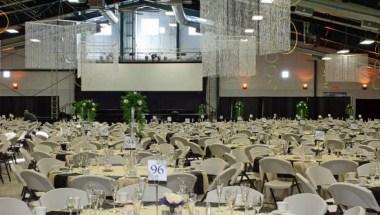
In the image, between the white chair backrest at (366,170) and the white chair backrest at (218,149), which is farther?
the white chair backrest at (218,149)

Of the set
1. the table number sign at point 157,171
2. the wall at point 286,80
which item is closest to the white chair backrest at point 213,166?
the table number sign at point 157,171

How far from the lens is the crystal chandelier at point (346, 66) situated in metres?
23.2

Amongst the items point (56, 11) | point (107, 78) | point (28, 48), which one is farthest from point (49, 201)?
point (107, 78)

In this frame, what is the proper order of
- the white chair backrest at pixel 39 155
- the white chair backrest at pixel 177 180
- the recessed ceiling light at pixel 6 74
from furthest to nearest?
the recessed ceiling light at pixel 6 74, the white chair backrest at pixel 39 155, the white chair backrest at pixel 177 180

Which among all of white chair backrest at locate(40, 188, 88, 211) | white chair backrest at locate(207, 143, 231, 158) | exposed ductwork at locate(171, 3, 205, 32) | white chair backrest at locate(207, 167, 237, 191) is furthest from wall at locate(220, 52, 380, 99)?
white chair backrest at locate(40, 188, 88, 211)

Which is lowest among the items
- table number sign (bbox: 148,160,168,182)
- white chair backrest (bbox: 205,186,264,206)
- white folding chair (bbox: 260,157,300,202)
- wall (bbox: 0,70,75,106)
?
white folding chair (bbox: 260,157,300,202)

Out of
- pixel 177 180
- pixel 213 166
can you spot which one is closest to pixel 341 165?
pixel 213 166

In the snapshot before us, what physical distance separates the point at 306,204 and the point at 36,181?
12.0ft

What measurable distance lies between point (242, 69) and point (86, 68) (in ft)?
21.8

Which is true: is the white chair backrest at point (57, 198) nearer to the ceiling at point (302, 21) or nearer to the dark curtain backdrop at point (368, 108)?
the ceiling at point (302, 21)

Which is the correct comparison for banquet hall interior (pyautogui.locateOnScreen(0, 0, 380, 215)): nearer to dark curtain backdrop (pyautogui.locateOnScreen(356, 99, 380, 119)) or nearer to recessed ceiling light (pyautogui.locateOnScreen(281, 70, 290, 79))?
dark curtain backdrop (pyautogui.locateOnScreen(356, 99, 380, 119))

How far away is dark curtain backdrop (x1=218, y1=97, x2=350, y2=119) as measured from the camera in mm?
33969

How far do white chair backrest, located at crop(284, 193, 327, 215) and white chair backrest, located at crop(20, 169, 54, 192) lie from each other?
131 inches

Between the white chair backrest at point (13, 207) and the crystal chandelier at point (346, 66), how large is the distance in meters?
19.4
